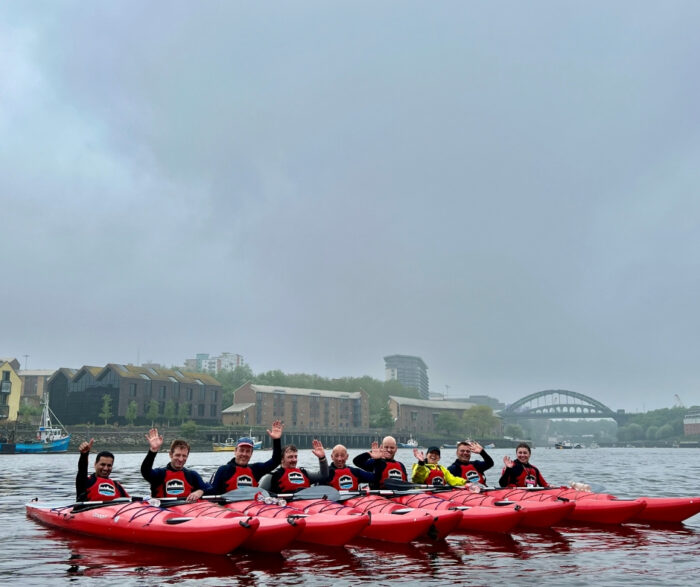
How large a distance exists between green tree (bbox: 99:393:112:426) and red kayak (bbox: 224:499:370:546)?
105 metres

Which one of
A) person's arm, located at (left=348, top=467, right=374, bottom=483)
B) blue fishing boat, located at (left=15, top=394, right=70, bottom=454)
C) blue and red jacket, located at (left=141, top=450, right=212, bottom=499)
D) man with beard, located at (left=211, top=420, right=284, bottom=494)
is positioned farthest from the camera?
blue fishing boat, located at (left=15, top=394, right=70, bottom=454)

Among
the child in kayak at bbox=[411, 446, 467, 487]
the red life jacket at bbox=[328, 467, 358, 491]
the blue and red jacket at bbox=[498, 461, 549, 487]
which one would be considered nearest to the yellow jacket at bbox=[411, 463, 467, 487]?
the child in kayak at bbox=[411, 446, 467, 487]

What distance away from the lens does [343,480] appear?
18.0 m

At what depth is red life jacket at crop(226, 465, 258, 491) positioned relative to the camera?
1653cm

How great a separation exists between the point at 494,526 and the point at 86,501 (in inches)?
423

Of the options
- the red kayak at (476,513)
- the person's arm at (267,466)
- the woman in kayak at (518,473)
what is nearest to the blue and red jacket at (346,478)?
the red kayak at (476,513)

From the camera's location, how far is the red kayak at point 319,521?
1473 cm

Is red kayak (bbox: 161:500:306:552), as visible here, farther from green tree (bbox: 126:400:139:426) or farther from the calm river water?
green tree (bbox: 126:400:139:426)

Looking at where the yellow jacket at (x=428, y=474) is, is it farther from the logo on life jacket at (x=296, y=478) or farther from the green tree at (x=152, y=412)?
the green tree at (x=152, y=412)

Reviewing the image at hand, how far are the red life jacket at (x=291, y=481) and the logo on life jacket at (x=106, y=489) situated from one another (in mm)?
4412

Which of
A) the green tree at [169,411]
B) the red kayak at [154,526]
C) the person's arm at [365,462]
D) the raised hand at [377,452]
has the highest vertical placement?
the green tree at [169,411]

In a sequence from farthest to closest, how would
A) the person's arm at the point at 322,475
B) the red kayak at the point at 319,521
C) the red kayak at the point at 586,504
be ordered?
the red kayak at the point at 586,504 → the person's arm at the point at 322,475 → the red kayak at the point at 319,521

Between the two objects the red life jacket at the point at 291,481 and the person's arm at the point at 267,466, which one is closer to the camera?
the red life jacket at the point at 291,481

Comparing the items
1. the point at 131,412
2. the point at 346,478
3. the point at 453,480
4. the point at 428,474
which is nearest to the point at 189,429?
the point at 131,412
